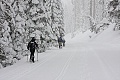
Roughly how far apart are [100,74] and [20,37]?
8.19 m

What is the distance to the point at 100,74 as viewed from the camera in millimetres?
10039

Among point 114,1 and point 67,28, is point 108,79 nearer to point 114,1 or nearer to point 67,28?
point 114,1

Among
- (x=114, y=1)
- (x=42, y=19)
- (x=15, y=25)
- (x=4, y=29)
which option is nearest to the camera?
(x=4, y=29)

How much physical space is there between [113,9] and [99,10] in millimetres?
50009

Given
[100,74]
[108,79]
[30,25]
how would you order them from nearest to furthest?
[108,79]
[100,74]
[30,25]

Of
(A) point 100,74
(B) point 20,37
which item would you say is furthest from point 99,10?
(A) point 100,74

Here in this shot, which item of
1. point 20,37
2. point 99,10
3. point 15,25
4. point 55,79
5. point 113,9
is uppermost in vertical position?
point 99,10

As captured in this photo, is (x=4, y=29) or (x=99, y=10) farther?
(x=99, y=10)

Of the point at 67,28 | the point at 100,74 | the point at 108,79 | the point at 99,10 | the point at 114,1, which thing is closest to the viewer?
the point at 108,79

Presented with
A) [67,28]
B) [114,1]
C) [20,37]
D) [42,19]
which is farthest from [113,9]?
[67,28]

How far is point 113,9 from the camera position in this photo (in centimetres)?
2009

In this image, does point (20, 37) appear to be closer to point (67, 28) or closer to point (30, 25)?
point (30, 25)

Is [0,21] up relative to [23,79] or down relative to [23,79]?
up

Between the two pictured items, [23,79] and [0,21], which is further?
[0,21]
